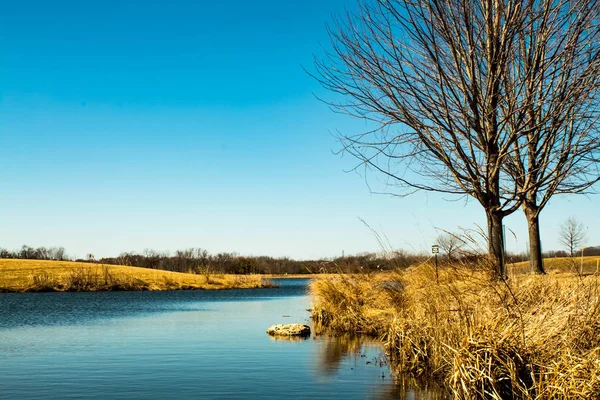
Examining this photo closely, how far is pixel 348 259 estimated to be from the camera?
65.1 ft

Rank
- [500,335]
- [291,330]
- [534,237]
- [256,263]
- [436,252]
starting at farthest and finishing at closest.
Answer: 1. [256,263]
2. [534,237]
3. [291,330]
4. [436,252]
5. [500,335]

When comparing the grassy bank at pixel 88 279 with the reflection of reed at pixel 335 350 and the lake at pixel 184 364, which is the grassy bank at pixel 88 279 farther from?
the reflection of reed at pixel 335 350

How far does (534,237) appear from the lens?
20.0 metres

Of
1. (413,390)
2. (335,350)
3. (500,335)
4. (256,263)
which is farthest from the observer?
(256,263)

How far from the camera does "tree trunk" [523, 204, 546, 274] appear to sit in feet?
63.2

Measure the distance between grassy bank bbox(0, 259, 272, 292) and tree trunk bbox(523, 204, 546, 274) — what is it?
4678 cm

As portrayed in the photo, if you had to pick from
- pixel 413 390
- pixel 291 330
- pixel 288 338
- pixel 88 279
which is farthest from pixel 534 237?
pixel 88 279

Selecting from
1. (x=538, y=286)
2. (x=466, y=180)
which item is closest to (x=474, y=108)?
(x=466, y=180)

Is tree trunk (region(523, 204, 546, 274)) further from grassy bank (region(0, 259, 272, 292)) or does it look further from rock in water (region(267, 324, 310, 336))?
grassy bank (region(0, 259, 272, 292))

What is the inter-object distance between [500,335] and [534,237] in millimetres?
13781

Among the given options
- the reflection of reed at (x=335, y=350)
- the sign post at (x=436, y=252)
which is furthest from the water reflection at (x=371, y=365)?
the sign post at (x=436, y=252)

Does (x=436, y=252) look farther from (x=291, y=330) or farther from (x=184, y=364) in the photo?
(x=291, y=330)

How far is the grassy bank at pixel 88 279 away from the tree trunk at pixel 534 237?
46781 millimetres

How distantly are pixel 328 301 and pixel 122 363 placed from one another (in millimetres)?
8500
